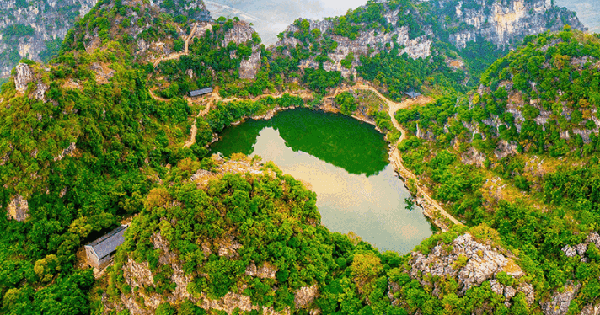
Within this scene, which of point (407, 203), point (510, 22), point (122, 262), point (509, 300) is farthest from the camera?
point (510, 22)

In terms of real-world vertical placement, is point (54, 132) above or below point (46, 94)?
below

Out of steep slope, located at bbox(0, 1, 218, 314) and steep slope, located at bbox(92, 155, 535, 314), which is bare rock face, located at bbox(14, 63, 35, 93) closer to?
steep slope, located at bbox(0, 1, 218, 314)

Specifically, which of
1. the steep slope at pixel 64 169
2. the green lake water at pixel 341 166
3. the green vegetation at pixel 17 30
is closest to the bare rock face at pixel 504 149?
the green lake water at pixel 341 166

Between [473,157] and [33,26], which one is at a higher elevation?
[33,26]

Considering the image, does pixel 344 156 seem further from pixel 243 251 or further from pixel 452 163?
pixel 243 251

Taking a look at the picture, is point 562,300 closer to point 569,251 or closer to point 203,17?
point 569,251

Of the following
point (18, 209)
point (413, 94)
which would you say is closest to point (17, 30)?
A: point (18, 209)

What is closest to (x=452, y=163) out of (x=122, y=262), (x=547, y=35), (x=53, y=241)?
(x=547, y=35)
